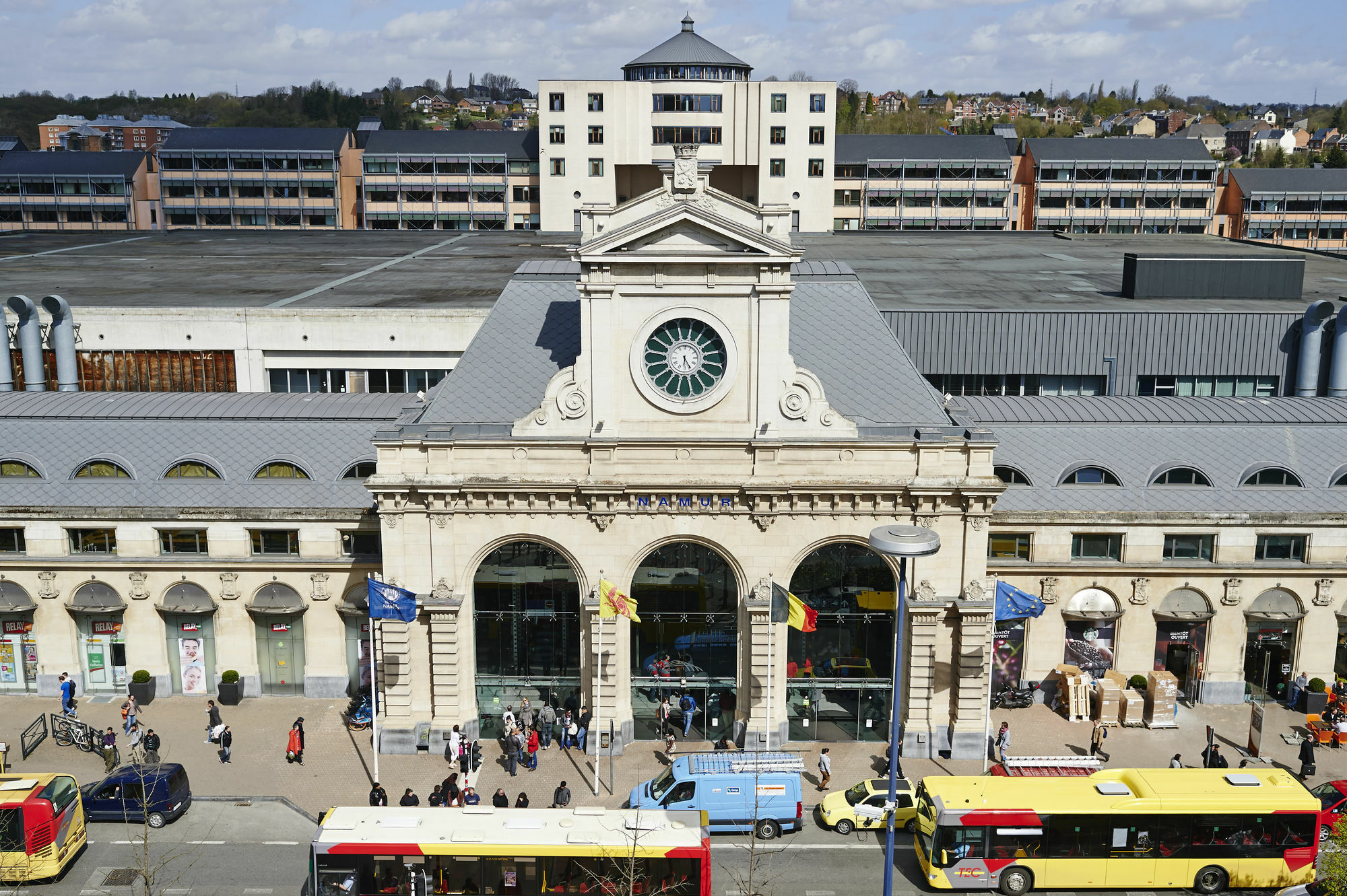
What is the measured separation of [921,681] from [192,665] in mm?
33620

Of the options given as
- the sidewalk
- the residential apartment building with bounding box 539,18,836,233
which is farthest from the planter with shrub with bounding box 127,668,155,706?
the residential apartment building with bounding box 539,18,836,233

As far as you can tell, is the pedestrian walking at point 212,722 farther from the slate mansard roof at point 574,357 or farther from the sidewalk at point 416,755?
the slate mansard roof at point 574,357

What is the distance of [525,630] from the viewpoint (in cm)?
5172

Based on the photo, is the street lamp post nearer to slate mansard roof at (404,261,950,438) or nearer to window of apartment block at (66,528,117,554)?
slate mansard roof at (404,261,950,438)

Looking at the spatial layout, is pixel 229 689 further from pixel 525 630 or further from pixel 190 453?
pixel 525 630

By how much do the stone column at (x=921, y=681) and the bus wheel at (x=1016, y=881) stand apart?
32.6ft

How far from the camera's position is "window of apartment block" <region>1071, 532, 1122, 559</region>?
2208 inches

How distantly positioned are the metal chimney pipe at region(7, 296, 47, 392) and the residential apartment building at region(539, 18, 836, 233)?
79.5 m

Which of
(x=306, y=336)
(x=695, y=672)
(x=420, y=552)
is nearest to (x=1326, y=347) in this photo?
(x=695, y=672)

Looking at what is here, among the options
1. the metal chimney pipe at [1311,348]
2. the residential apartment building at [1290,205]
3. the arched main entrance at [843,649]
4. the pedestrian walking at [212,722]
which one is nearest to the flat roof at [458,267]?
the metal chimney pipe at [1311,348]

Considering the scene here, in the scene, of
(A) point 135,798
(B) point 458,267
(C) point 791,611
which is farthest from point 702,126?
(A) point 135,798

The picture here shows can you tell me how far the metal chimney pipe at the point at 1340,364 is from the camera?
67312 millimetres

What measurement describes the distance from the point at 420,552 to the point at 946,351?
3425 centimetres

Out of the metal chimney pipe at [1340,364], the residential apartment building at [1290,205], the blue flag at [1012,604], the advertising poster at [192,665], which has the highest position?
the residential apartment building at [1290,205]
